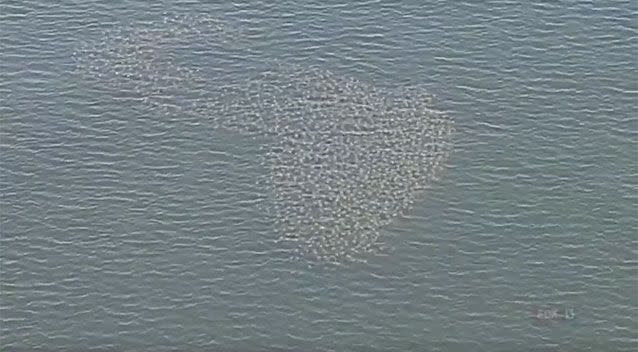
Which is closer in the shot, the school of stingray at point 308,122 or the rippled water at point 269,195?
the rippled water at point 269,195

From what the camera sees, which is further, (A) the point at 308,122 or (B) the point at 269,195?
(A) the point at 308,122

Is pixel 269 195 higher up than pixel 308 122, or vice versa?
pixel 308 122

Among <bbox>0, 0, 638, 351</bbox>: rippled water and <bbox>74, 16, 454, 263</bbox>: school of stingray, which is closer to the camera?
<bbox>0, 0, 638, 351</bbox>: rippled water

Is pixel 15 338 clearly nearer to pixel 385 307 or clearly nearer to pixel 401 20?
pixel 385 307

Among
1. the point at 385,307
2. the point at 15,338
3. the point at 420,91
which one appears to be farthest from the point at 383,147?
the point at 15,338
